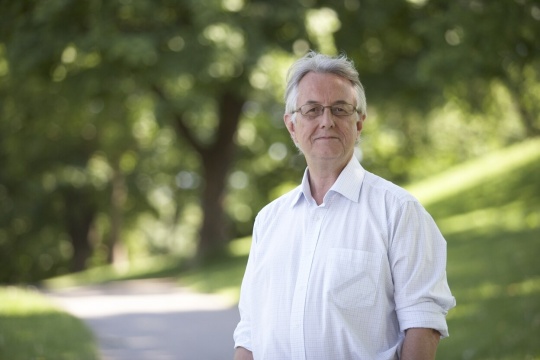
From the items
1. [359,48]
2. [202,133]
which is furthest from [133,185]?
[359,48]

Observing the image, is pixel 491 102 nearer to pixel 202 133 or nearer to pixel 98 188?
pixel 202 133

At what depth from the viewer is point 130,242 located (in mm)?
56844

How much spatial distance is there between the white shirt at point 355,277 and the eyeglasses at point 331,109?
0.20 metres

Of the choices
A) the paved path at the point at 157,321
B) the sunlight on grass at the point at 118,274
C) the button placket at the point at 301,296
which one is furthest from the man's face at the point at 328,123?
the sunlight on grass at the point at 118,274

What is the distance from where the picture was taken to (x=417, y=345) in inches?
133

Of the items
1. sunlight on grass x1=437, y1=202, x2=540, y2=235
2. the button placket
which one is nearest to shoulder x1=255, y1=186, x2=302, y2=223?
the button placket

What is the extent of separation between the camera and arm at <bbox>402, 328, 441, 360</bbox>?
11.1ft

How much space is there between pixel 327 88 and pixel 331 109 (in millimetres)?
82

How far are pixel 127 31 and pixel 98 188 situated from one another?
65.3 feet

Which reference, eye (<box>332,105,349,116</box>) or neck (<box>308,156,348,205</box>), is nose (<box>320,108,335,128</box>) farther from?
neck (<box>308,156,348,205</box>)

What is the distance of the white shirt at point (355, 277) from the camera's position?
3.41 metres

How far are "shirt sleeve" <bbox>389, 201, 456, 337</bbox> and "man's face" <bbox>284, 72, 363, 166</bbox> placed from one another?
0.39 m

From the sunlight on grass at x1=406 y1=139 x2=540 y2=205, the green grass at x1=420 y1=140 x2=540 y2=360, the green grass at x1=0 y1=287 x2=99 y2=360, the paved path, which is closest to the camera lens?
the green grass at x1=420 y1=140 x2=540 y2=360

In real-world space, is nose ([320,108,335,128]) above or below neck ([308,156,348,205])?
above
